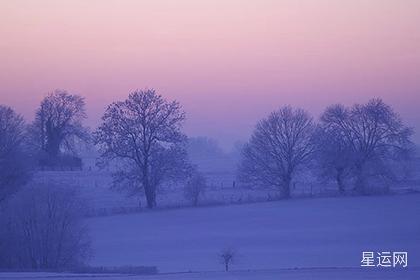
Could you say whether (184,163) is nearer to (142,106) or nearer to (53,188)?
(142,106)

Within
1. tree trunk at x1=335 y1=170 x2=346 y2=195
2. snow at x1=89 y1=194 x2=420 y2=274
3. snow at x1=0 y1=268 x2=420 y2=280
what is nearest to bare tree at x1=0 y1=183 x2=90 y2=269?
snow at x1=89 y1=194 x2=420 y2=274

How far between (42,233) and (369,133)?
45.3 m

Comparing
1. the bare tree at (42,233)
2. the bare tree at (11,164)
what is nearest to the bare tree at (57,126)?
the bare tree at (11,164)

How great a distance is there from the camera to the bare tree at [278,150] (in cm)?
6506

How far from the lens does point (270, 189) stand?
67.2 m

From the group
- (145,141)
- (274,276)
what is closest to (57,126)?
(145,141)

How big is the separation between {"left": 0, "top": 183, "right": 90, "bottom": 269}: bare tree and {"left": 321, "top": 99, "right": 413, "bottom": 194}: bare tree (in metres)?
39.4

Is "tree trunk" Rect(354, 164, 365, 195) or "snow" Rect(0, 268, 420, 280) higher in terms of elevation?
"tree trunk" Rect(354, 164, 365, 195)

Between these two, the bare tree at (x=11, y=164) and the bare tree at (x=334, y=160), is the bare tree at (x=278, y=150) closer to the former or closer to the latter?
the bare tree at (x=334, y=160)

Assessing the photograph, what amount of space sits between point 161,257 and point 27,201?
7.40 meters

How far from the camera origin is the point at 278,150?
219 feet

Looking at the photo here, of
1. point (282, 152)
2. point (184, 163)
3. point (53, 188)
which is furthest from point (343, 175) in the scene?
point (53, 188)

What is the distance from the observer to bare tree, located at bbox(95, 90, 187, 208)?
54750mm

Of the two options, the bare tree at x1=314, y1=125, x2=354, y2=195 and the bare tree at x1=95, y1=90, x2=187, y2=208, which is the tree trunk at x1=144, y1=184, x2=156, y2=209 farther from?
the bare tree at x1=314, y1=125, x2=354, y2=195
